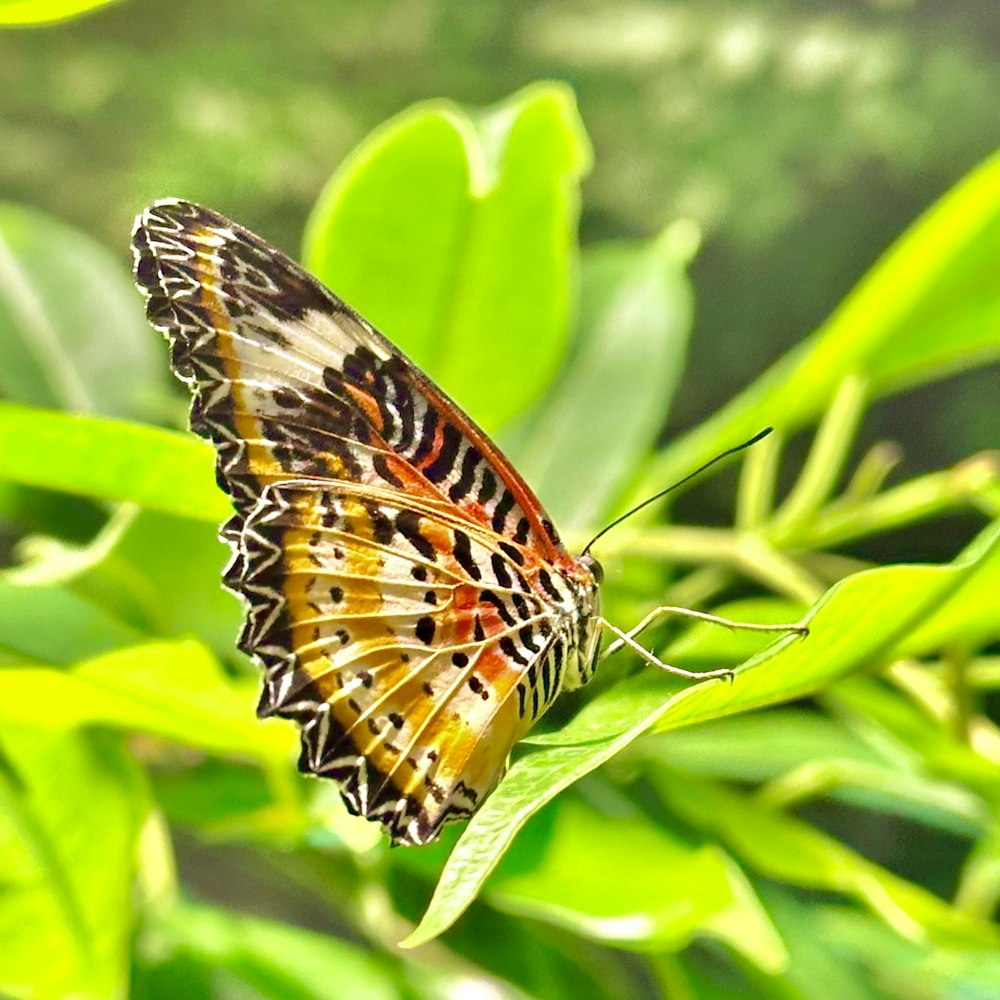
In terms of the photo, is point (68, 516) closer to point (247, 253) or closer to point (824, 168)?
point (247, 253)

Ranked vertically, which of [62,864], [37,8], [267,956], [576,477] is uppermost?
[37,8]

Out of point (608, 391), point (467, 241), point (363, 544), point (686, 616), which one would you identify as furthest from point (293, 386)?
point (608, 391)

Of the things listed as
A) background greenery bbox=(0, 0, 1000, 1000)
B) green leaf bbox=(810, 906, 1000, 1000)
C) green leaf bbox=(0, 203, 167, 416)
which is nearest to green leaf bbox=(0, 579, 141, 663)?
background greenery bbox=(0, 0, 1000, 1000)

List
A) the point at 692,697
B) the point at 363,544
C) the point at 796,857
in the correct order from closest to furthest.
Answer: the point at 692,697, the point at 363,544, the point at 796,857

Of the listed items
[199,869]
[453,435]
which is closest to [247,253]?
[453,435]

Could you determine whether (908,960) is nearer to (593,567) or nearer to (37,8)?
(593,567)

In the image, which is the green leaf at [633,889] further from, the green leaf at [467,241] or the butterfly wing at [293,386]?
the green leaf at [467,241]
